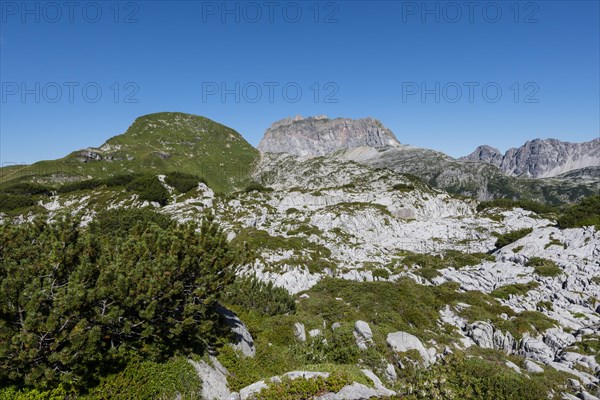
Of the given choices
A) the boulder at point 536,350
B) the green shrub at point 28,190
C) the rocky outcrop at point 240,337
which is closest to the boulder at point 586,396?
the boulder at point 536,350

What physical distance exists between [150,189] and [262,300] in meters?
77.8

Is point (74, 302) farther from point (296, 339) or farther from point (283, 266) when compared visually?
point (283, 266)

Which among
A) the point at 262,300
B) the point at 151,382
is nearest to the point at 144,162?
the point at 262,300

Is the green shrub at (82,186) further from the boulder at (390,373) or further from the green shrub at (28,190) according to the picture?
the boulder at (390,373)

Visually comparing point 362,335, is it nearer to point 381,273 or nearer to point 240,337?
point 240,337

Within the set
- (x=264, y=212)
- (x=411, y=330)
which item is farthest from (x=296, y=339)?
(x=264, y=212)

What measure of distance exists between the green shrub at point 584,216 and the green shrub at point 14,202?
125170 mm

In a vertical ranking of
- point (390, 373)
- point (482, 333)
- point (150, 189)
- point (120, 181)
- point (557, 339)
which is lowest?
point (557, 339)

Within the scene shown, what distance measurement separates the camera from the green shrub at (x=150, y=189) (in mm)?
85250

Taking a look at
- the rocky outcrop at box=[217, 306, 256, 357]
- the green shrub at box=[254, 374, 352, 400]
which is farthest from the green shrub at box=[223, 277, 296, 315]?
the green shrub at box=[254, 374, 352, 400]

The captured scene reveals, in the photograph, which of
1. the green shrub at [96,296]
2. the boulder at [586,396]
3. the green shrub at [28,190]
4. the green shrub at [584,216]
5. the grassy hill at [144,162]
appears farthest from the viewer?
the grassy hill at [144,162]

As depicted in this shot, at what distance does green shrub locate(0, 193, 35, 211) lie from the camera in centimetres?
8588

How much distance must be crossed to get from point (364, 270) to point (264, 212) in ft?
112

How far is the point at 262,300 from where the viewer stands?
22.3 meters
